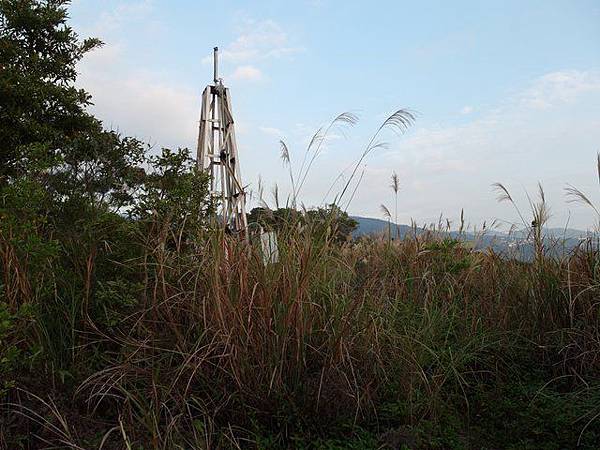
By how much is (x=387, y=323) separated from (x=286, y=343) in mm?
801

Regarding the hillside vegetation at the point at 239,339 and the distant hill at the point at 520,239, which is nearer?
the hillside vegetation at the point at 239,339

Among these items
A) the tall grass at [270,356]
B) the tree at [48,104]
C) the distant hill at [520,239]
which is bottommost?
the tall grass at [270,356]

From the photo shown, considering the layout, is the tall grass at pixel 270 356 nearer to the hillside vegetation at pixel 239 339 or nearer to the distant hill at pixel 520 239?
→ the hillside vegetation at pixel 239 339

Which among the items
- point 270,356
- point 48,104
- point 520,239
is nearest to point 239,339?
point 270,356

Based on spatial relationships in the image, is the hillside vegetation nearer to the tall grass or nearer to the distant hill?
the tall grass

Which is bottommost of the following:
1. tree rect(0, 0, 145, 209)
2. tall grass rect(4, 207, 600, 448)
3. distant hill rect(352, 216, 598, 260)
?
tall grass rect(4, 207, 600, 448)

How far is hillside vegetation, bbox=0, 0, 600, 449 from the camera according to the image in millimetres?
2766

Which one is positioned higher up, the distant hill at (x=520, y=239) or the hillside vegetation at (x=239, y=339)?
the distant hill at (x=520, y=239)

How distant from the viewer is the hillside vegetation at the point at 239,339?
277 centimetres

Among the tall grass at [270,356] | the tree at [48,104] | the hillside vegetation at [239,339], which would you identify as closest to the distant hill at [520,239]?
the hillside vegetation at [239,339]

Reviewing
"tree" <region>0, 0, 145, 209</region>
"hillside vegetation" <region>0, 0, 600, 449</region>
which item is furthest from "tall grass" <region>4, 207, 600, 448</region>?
"tree" <region>0, 0, 145, 209</region>

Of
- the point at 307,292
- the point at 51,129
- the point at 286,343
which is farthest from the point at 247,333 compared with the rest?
the point at 51,129

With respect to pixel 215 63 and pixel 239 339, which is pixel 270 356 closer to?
pixel 239 339

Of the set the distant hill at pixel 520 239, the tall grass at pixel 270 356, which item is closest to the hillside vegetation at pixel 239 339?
the tall grass at pixel 270 356
